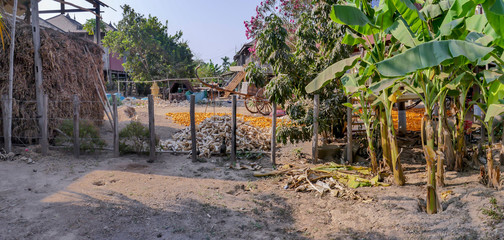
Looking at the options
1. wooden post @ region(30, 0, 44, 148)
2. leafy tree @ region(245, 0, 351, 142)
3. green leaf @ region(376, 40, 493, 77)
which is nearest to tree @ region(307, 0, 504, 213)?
green leaf @ region(376, 40, 493, 77)

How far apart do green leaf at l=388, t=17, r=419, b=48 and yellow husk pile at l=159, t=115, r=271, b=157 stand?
15.2 feet

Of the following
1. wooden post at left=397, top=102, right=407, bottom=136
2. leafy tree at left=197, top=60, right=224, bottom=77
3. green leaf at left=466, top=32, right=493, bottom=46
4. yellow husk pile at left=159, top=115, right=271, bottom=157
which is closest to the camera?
green leaf at left=466, top=32, right=493, bottom=46

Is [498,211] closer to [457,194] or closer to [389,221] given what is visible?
[457,194]

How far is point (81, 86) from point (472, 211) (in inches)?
393

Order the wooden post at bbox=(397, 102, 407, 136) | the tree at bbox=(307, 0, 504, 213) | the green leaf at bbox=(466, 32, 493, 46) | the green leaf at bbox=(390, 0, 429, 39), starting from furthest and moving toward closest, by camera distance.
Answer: the wooden post at bbox=(397, 102, 407, 136), the green leaf at bbox=(390, 0, 429, 39), the green leaf at bbox=(466, 32, 493, 46), the tree at bbox=(307, 0, 504, 213)

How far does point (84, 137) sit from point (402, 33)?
7.08m

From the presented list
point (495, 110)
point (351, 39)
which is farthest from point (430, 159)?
point (351, 39)

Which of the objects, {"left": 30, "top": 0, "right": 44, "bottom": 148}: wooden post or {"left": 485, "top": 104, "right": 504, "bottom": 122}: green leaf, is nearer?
{"left": 485, "top": 104, "right": 504, "bottom": 122}: green leaf

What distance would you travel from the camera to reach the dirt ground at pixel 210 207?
418cm

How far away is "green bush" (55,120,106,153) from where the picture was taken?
802cm

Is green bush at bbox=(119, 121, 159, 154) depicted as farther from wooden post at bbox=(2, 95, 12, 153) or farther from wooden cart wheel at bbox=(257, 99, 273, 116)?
wooden cart wheel at bbox=(257, 99, 273, 116)

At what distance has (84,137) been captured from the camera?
26.7 feet

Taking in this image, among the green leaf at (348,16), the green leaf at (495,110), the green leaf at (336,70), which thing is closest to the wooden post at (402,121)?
the green leaf at (495,110)

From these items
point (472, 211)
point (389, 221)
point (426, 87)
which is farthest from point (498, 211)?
point (426, 87)
